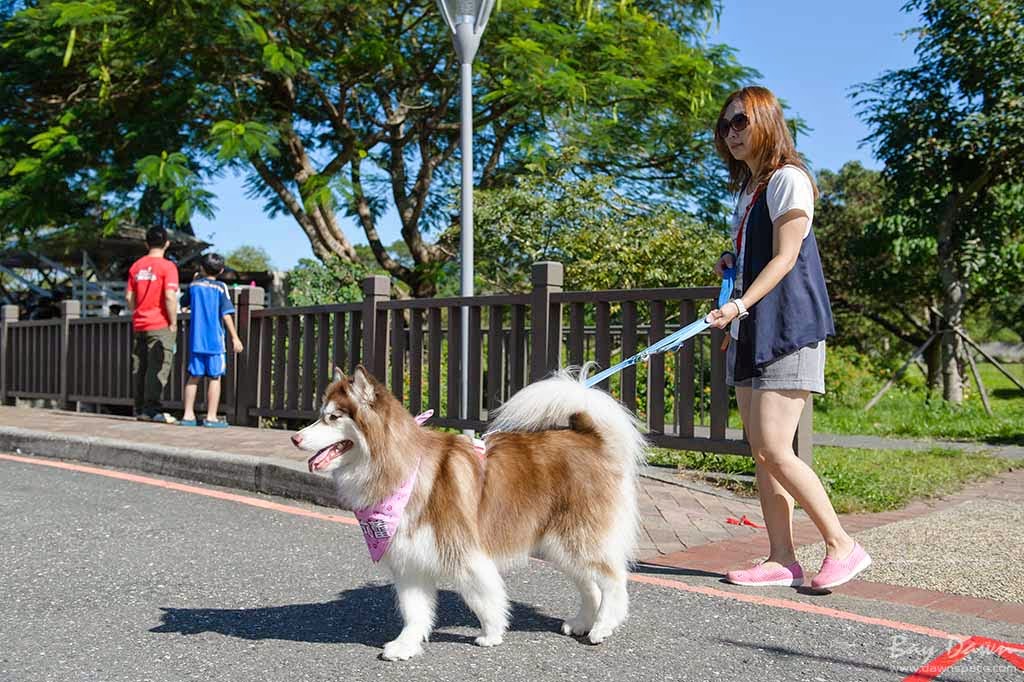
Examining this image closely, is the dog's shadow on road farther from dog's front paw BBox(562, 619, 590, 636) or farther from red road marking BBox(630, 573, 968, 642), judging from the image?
red road marking BBox(630, 573, 968, 642)

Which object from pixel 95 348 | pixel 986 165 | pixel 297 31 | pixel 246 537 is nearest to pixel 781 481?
pixel 246 537

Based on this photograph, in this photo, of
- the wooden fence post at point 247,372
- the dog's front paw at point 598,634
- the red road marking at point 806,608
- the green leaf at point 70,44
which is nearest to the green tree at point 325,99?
the green leaf at point 70,44

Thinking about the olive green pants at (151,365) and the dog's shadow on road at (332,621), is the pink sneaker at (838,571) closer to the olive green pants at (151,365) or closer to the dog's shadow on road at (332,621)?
the dog's shadow on road at (332,621)

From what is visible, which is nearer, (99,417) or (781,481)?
(781,481)

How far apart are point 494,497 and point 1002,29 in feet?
46.9

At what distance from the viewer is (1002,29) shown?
14.7 m

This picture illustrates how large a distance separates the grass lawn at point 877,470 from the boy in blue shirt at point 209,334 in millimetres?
4731

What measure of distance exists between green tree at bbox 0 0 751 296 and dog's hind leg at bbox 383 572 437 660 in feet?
40.4

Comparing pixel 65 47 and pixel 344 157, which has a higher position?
pixel 65 47

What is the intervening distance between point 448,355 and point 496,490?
481 centimetres

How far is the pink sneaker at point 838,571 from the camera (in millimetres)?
4383

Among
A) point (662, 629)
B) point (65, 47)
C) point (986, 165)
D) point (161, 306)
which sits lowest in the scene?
point (662, 629)

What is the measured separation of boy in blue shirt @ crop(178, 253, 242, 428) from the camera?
997 centimetres

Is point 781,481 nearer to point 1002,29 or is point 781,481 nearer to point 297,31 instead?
point 1002,29
